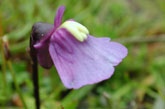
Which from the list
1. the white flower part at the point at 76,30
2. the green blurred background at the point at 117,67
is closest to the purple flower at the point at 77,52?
the white flower part at the point at 76,30

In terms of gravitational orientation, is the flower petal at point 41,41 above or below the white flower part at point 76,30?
below

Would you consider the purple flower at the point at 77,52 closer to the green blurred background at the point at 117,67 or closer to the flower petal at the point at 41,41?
the flower petal at the point at 41,41

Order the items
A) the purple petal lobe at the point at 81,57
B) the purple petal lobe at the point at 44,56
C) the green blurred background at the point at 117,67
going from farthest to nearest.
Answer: the green blurred background at the point at 117,67, the purple petal lobe at the point at 44,56, the purple petal lobe at the point at 81,57

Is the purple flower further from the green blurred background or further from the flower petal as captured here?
the green blurred background

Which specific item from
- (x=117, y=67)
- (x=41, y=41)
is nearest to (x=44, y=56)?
(x=41, y=41)

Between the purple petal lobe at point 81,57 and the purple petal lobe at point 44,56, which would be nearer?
the purple petal lobe at point 81,57

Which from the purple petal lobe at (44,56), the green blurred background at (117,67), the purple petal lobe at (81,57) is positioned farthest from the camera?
the green blurred background at (117,67)

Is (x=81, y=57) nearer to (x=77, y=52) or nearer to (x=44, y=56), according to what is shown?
(x=77, y=52)

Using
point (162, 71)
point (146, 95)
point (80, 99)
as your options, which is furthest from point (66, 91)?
point (162, 71)
